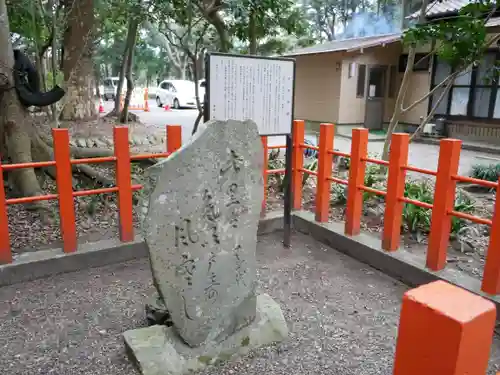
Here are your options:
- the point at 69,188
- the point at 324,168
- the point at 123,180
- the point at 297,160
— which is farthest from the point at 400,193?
the point at 69,188

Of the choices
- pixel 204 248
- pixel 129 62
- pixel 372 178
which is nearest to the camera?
pixel 204 248

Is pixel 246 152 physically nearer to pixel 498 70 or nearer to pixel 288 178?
pixel 288 178

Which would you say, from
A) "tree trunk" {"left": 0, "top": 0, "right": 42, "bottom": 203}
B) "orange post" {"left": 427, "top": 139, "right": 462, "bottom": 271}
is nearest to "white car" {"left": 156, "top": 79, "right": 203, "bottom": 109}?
"tree trunk" {"left": 0, "top": 0, "right": 42, "bottom": 203}

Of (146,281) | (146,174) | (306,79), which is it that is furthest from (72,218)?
(306,79)

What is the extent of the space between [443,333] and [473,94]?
12497mm

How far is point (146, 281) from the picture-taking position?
3.78 m

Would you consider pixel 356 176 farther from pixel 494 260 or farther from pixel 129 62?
pixel 129 62

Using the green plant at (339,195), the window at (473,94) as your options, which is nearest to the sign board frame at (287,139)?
the green plant at (339,195)

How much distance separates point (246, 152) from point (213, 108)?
46.7 inches

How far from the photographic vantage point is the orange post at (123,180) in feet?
12.9

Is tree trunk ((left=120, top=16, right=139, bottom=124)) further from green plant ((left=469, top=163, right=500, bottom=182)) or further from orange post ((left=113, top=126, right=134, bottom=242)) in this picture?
green plant ((left=469, top=163, right=500, bottom=182))

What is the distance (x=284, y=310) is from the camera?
3322 mm

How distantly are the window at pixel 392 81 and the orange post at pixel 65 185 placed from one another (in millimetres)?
12573

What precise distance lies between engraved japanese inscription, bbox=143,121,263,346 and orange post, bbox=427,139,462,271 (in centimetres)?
157
